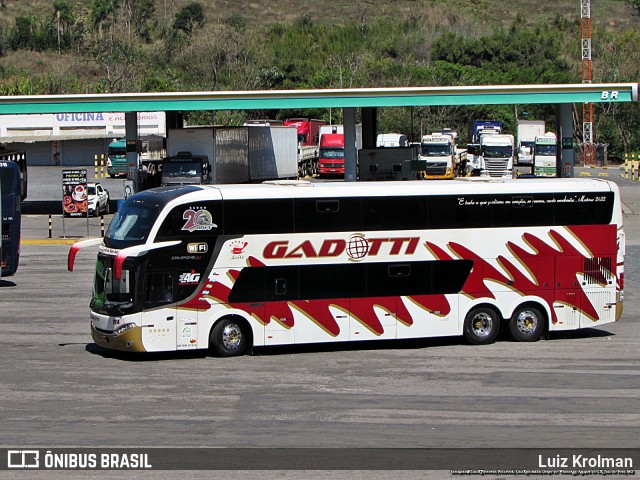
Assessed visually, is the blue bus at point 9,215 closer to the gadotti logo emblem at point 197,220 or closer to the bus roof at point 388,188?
the bus roof at point 388,188

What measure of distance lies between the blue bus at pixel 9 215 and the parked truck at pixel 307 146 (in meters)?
41.6

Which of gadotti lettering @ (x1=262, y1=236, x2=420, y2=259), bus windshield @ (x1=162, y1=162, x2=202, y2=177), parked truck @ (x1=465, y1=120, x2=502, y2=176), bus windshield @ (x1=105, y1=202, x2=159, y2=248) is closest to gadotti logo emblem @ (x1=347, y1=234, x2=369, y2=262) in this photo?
gadotti lettering @ (x1=262, y1=236, x2=420, y2=259)

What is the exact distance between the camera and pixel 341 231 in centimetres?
2005

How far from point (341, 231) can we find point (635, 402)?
22.5 feet

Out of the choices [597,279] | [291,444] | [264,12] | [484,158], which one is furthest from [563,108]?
[264,12]

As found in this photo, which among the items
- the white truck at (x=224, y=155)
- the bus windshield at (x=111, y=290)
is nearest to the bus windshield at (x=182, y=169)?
the white truck at (x=224, y=155)

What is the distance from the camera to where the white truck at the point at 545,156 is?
71625 millimetres

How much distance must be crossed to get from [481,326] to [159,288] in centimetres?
662

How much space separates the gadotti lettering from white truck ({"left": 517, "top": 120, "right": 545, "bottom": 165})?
63935 mm

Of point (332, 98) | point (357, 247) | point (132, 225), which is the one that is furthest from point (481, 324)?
point (332, 98)

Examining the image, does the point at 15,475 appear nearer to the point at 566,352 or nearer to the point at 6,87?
the point at 566,352

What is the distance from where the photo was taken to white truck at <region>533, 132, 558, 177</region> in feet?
235

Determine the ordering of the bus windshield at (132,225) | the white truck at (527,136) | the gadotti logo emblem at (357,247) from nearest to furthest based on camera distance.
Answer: the bus windshield at (132,225), the gadotti logo emblem at (357,247), the white truck at (527,136)

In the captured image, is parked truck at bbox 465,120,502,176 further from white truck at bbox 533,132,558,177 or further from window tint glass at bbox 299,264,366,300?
window tint glass at bbox 299,264,366,300
